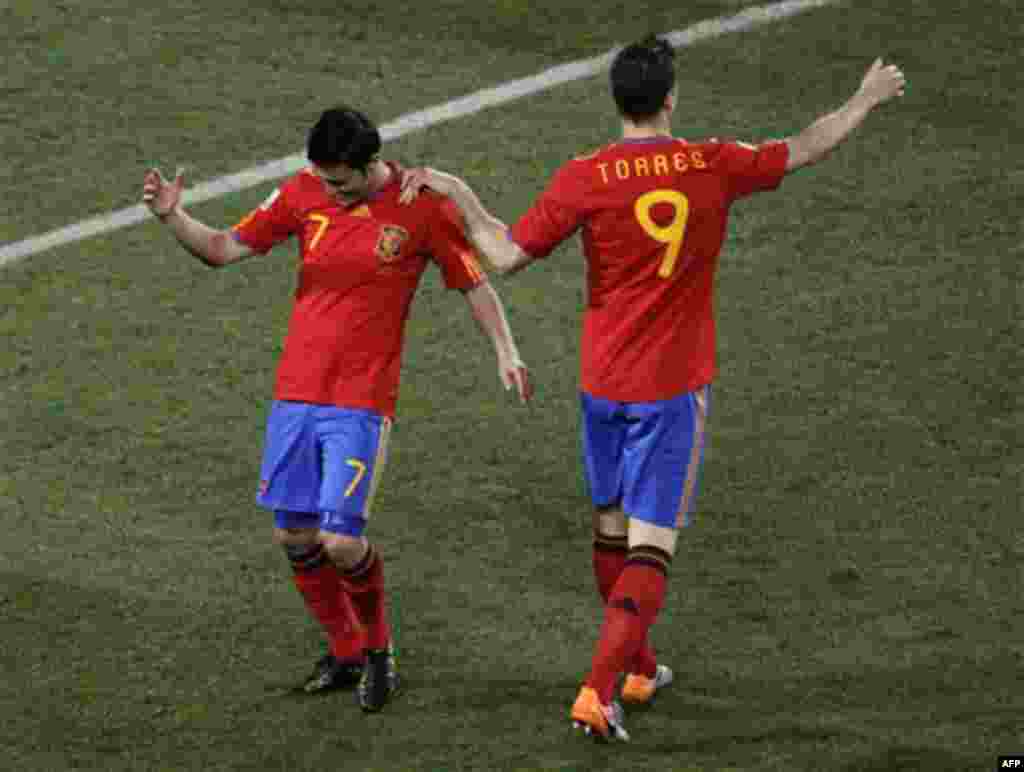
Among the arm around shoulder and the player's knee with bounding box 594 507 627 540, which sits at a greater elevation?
the arm around shoulder

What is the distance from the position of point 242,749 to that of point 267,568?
1561mm

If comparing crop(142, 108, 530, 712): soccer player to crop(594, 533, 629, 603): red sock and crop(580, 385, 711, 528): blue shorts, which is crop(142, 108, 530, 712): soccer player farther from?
crop(594, 533, 629, 603): red sock

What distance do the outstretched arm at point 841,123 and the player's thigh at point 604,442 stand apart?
40.7 inches

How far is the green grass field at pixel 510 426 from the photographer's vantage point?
9805 millimetres

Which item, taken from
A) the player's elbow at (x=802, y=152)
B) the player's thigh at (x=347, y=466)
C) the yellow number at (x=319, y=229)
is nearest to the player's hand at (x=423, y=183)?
the yellow number at (x=319, y=229)

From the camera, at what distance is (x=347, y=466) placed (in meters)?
9.68

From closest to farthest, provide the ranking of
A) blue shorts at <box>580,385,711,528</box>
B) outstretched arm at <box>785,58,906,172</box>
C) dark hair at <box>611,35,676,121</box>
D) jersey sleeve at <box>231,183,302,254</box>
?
dark hair at <box>611,35,676,121</box>, outstretched arm at <box>785,58,906,172</box>, blue shorts at <box>580,385,711,528</box>, jersey sleeve at <box>231,183,302,254</box>

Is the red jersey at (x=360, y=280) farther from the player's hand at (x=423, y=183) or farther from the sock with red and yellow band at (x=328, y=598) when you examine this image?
the sock with red and yellow band at (x=328, y=598)

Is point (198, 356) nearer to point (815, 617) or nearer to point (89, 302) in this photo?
point (89, 302)

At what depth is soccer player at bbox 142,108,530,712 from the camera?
9719mm

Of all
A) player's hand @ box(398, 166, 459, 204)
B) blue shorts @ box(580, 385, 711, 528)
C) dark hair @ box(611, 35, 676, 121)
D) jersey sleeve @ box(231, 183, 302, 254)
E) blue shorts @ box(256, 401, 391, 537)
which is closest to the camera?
dark hair @ box(611, 35, 676, 121)

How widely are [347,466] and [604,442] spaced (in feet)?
2.97

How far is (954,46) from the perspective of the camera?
50.7 feet

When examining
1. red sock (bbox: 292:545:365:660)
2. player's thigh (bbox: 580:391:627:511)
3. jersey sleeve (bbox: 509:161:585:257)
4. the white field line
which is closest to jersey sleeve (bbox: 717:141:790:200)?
jersey sleeve (bbox: 509:161:585:257)
